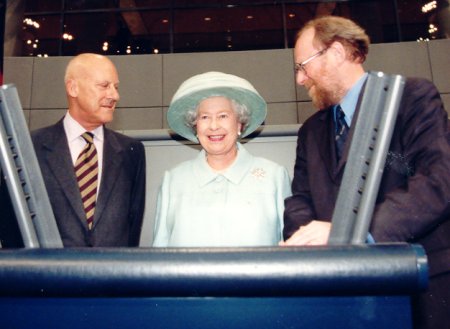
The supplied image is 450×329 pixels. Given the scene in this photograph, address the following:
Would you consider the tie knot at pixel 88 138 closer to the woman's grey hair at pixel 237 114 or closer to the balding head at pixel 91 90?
the balding head at pixel 91 90

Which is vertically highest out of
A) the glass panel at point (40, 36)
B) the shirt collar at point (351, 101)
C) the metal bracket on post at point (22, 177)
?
the glass panel at point (40, 36)

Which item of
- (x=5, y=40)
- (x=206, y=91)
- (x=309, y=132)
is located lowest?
(x=309, y=132)

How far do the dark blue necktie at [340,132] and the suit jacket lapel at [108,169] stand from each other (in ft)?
2.91

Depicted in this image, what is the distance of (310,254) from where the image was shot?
1.95 ft

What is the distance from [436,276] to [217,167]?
3.21 ft

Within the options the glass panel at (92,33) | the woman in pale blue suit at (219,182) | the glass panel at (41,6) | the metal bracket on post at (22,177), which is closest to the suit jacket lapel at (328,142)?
the woman in pale blue suit at (219,182)

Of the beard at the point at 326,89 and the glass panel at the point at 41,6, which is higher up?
the glass panel at the point at 41,6

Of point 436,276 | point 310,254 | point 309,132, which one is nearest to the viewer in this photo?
point 310,254

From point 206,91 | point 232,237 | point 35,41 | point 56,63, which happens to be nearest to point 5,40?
point 35,41

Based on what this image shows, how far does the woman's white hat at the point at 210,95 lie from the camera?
6.02 feet

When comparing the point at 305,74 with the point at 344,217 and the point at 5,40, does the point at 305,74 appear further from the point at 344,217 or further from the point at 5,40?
the point at 5,40

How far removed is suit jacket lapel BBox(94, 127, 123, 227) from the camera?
1790mm

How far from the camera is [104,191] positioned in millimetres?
1809

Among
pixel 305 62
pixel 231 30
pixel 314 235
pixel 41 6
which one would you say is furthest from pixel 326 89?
pixel 41 6
